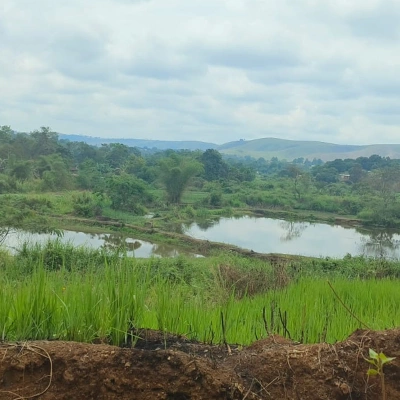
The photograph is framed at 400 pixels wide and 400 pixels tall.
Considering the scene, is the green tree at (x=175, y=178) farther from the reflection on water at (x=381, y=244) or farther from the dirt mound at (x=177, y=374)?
the dirt mound at (x=177, y=374)

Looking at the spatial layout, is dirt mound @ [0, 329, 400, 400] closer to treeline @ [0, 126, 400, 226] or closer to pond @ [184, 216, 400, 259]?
pond @ [184, 216, 400, 259]

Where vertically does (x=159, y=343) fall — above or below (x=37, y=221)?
above

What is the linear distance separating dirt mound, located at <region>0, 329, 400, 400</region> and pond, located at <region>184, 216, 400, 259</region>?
2405cm

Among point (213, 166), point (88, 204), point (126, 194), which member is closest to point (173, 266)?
point (88, 204)

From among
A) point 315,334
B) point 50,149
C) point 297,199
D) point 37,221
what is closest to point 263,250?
point 37,221

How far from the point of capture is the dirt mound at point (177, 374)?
93.7 inches

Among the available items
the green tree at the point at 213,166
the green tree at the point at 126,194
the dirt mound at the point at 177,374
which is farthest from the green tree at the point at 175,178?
the dirt mound at the point at 177,374

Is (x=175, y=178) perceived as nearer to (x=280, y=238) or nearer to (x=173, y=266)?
(x=280, y=238)

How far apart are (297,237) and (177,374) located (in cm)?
3161

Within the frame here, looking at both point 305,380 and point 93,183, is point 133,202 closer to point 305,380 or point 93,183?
point 93,183

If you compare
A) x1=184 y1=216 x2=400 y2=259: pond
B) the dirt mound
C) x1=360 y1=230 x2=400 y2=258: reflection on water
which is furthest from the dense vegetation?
x1=360 y1=230 x2=400 y2=258: reflection on water

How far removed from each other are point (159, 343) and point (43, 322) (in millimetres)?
677

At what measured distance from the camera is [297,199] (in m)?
46.9

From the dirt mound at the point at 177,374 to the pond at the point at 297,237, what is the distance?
24.0 metres
